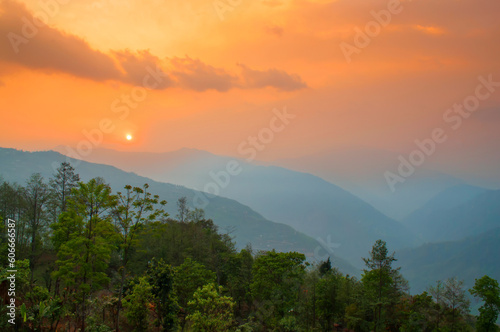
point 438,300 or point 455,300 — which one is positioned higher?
point 455,300

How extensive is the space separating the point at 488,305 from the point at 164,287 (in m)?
34.3

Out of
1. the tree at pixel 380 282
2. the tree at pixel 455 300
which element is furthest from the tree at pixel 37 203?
the tree at pixel 455 300

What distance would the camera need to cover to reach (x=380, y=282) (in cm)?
3631

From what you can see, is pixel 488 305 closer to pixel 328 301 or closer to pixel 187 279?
pixel 328 301

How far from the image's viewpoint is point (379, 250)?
122 feet

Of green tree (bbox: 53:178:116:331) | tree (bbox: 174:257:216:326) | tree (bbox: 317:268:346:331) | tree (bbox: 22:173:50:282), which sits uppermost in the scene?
tree (bbox: 22:173:50:282)

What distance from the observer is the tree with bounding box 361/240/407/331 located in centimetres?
3631

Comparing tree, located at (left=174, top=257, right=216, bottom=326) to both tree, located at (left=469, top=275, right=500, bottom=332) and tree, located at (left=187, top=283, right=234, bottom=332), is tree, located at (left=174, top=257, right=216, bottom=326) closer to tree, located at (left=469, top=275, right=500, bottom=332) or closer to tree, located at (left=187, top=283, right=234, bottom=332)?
tree, located at (left=187, top=283, right=234, bottom=332)

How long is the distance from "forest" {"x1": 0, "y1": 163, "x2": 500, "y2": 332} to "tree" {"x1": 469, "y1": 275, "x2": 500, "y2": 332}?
11 cm

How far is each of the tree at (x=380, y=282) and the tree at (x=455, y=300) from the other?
5.18 meters

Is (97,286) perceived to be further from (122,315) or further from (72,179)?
(72,179)

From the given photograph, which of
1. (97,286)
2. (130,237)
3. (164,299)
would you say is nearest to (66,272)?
(97,286)

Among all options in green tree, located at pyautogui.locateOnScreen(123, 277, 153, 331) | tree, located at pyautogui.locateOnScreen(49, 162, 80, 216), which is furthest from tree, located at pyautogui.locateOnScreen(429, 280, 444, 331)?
tree, located at pyautogui.locateOnScreen(49, 162, 80, 216)

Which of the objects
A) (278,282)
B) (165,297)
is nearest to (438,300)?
(278,282)
